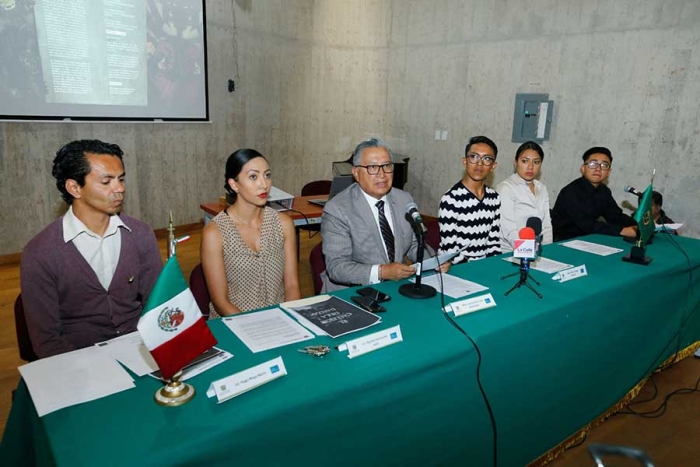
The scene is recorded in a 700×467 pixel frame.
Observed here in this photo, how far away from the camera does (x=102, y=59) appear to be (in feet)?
16.5

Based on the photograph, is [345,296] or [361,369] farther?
[345,296]

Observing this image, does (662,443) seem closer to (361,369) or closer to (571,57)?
(361,369)

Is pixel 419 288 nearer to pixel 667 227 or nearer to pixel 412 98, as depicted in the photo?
pixel 667 227

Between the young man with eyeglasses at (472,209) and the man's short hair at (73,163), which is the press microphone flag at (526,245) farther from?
the man's short hair at (73,163)

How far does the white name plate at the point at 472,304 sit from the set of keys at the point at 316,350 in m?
0.59

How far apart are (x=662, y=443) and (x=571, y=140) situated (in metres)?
4.05

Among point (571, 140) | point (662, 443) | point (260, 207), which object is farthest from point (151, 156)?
point (662, 443)

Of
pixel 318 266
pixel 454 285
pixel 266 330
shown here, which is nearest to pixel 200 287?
pixel 318 266

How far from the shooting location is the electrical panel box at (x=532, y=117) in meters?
5.72

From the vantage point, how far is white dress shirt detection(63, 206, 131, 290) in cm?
181

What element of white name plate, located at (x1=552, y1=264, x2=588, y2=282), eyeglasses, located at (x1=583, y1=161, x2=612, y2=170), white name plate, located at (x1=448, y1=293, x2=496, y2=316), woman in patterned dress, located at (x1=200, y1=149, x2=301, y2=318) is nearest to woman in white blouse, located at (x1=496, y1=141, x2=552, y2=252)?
eyeglasses, located at (x1=583, y1=161, x2=612, y2=170)

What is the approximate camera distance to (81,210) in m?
1.85

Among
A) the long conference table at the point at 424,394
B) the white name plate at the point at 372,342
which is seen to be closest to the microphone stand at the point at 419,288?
the long conference table at the point at 424,394

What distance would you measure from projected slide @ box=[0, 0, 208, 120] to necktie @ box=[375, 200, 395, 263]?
A: 420cm
